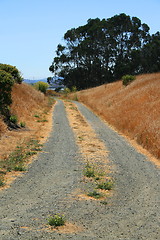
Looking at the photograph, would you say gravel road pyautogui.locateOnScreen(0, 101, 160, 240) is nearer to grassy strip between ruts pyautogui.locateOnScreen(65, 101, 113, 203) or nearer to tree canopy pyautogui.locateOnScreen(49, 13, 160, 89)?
grassy strip between ruts pyautogui.locateOnScreen(65, 101, 113, 203)

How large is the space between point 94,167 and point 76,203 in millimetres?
3407

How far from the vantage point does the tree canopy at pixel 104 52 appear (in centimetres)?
6438

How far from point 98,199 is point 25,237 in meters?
2.57

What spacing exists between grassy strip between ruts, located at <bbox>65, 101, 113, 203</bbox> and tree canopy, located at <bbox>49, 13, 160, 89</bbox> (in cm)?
4960

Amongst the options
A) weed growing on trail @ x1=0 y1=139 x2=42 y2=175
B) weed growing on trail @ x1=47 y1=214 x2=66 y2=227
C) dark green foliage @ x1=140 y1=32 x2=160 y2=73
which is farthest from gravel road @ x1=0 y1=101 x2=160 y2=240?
dark green foliage @ x1=140 y1=32 x2=160 y2=73

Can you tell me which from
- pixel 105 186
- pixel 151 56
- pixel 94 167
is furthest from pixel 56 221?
pixel 151 56

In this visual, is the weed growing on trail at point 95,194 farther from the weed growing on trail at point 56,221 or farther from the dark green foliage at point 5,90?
the dark green foliage at point 5,90

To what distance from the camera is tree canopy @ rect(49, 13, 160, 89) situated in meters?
64.4

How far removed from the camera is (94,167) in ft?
32.6

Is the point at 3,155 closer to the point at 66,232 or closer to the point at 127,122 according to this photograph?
the point at 66,232

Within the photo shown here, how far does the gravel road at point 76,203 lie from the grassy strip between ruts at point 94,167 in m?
0.24

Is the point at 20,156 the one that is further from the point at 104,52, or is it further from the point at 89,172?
the point at 104,52

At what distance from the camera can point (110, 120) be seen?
23.2m

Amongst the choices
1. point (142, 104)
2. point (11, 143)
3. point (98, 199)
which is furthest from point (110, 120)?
point (98, 199)
